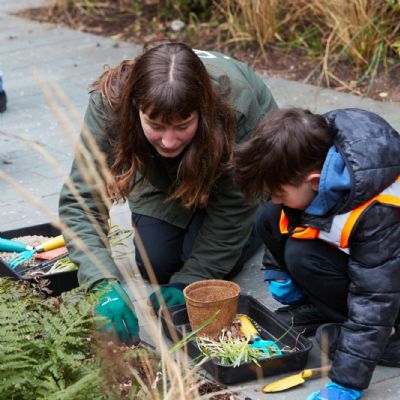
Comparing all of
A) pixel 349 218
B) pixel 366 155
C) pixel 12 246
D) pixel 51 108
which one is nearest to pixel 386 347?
pixel 349 218

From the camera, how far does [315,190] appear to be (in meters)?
2.86

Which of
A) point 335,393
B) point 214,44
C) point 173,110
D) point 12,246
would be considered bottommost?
point 214,44

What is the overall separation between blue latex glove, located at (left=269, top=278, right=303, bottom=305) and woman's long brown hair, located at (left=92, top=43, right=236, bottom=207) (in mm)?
433

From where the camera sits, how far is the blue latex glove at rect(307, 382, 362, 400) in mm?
2760

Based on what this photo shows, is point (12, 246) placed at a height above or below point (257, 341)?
below

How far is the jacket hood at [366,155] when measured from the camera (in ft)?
8.97

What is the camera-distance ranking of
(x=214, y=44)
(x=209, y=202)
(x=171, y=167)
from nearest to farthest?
(x=171, y=167), (x=209, y=202), (x=214, y=44)

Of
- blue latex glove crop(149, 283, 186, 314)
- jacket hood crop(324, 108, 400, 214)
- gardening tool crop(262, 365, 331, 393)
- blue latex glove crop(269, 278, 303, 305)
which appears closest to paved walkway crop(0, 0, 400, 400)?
gardening tool crop(262, 365, 331, 393)

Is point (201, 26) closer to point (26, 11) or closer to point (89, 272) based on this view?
point (26, 11)

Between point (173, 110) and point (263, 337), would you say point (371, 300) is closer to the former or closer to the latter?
point (263, 337)

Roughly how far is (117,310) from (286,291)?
65cm

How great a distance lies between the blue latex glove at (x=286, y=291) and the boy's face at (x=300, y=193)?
0.50 meters

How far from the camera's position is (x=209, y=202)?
3.68 meters

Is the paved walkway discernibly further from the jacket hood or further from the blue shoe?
the jacket hood
